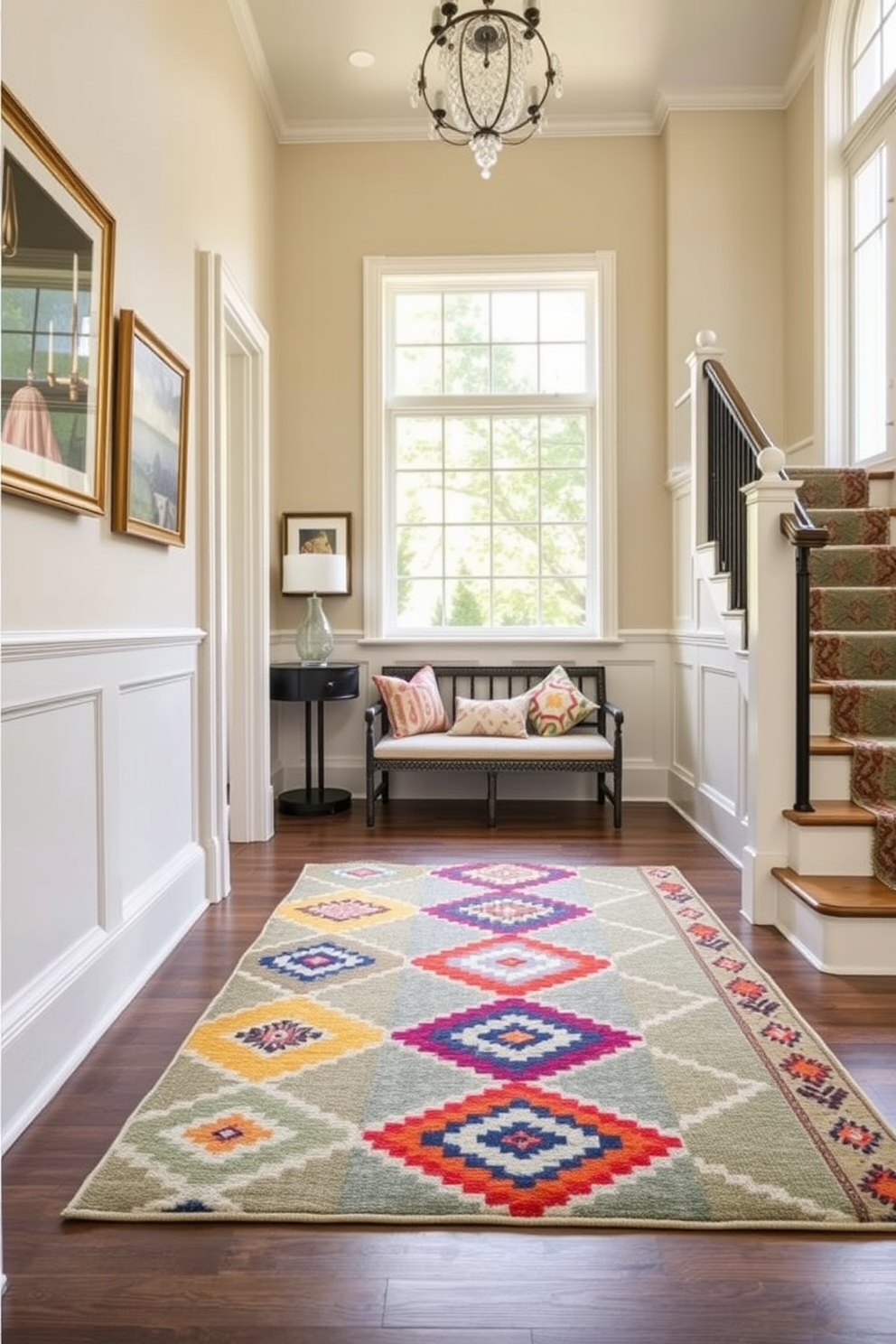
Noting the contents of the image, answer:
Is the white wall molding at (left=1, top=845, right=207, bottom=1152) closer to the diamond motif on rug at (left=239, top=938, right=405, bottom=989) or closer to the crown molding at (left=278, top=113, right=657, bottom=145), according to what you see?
the diamond motif on rug at (left=239, top=938, right=405, bottom=989)

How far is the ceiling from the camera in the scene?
4602 mm

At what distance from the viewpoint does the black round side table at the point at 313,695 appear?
493 cm

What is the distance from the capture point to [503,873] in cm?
389

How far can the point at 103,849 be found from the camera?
2.51 metres

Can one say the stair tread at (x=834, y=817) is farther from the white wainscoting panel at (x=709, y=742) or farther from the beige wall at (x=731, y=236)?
the beige wall at (x=731, y=236)


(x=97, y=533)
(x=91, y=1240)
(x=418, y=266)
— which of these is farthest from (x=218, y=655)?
(x=418, y=266)

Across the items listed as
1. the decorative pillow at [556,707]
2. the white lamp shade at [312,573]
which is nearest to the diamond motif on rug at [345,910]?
the decorative pillow at [556,707]

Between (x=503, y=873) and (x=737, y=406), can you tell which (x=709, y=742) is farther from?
(x=737, y=406)

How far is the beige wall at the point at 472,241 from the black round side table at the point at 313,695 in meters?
0.70

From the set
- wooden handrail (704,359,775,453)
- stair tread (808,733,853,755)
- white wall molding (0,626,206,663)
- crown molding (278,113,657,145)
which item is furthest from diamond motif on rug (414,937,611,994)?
crown molding (278,113,657,145)

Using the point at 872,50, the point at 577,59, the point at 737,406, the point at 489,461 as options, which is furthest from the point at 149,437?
the point at 872,50

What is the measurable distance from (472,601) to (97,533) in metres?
3.37

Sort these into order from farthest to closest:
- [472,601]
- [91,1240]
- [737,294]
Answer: [472,601], [737,294], [91,1240]

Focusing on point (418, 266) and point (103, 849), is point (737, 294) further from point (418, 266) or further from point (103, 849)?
point (103, 849)
